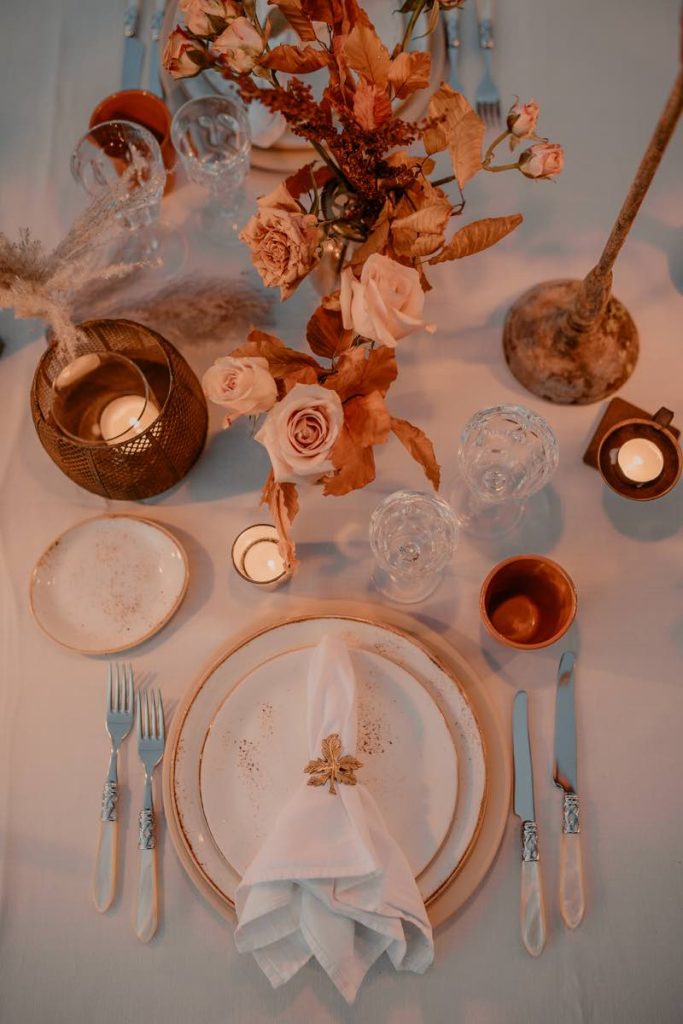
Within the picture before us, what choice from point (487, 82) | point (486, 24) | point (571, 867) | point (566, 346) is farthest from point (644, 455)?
point (486, 24)

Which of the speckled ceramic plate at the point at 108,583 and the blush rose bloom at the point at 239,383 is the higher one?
the blush rose bloom at the point at 239,383

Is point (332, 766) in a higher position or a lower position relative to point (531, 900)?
higher

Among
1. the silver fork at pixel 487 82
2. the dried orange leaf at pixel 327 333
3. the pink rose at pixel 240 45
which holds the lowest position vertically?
the dried orange leaf at pixel 327 333

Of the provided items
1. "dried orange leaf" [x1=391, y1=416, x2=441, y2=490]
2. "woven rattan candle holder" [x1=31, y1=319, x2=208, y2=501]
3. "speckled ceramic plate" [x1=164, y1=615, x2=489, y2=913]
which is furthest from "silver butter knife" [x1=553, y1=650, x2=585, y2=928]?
"woven rattan candle holder" [x1=31, y1=319, x2=208, y2=501]

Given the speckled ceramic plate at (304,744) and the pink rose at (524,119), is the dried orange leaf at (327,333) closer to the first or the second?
the pink rose at (524,119)

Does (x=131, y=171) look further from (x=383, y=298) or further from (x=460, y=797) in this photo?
(x=460, y=797)

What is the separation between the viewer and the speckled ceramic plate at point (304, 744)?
0.94 m

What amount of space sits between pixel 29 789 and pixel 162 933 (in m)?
0.27

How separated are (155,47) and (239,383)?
34.7 inches

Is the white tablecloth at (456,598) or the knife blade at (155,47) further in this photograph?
the knife blade at (155,47)

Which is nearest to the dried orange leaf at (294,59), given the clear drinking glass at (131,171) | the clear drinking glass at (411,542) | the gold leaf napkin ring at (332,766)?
the clear drinking glass at (131,171)

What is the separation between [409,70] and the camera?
29.2 inches

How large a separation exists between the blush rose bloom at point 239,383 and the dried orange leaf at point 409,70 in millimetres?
320

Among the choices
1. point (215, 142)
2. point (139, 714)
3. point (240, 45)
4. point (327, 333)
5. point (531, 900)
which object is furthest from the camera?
point (215, 142)
